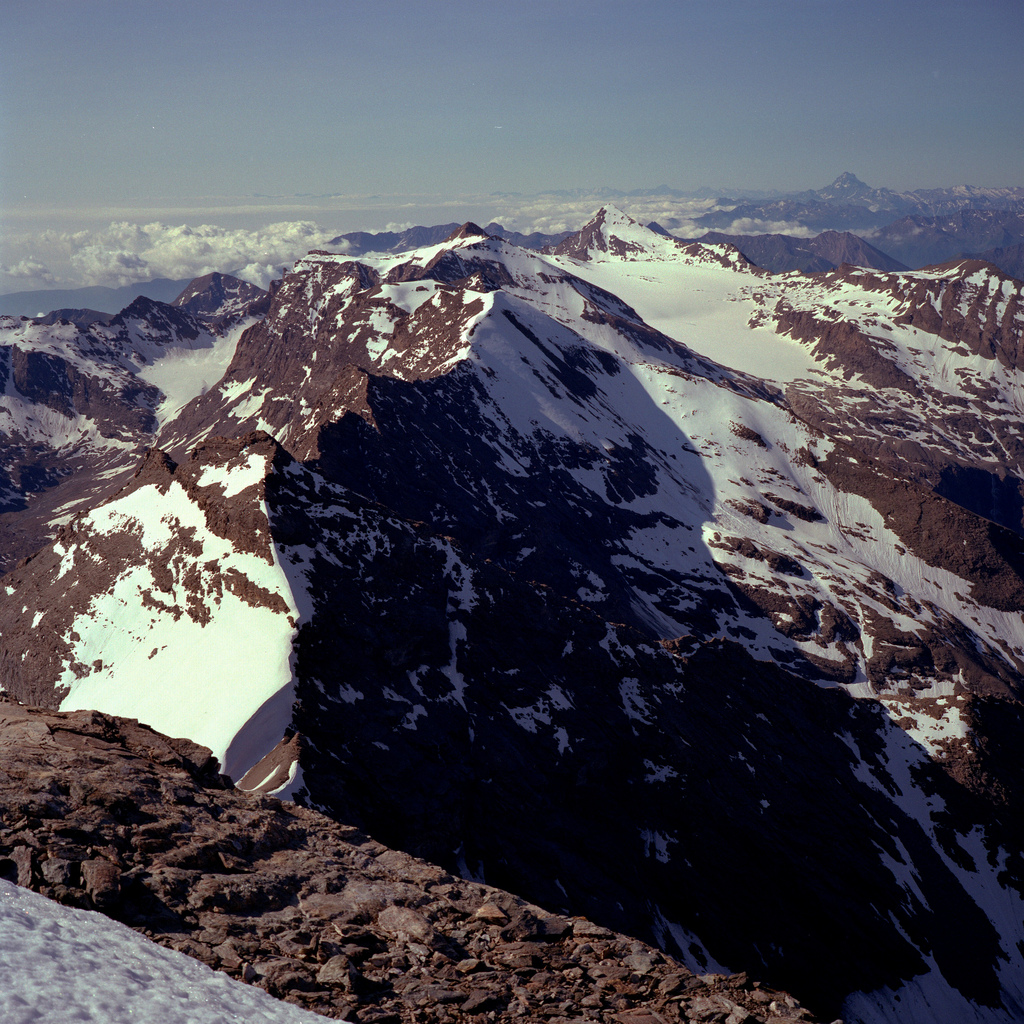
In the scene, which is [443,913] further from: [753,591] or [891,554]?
[891,554]

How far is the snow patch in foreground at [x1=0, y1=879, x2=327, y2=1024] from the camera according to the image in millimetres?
13125

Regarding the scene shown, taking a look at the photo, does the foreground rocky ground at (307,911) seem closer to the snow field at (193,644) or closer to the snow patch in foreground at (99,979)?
the snow patch in foreground at (99,979)

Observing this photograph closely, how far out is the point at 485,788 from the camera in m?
→ 61.6

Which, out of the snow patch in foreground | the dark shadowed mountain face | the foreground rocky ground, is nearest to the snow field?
the dark shadowed mountain face

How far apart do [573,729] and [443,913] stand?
48.9m

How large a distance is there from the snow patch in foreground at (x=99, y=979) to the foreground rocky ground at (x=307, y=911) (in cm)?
96

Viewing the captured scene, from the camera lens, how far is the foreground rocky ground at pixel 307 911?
1773cm

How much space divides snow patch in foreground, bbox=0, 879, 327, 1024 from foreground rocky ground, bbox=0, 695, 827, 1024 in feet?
3.16

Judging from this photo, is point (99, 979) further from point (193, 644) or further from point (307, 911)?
point (193, 644)

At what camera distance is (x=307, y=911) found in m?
21.1

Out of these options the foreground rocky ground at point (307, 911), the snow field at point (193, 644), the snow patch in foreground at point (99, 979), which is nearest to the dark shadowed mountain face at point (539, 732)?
the snow field at point (193, 644)

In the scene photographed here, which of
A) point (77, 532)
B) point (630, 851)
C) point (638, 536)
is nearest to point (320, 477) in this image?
point (77, 532)

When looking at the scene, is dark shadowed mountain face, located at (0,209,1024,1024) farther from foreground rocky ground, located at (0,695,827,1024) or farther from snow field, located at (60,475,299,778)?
foreground rocky ground, located at (0,695,827,1024)

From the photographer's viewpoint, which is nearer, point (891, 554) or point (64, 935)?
point (64, 935)
